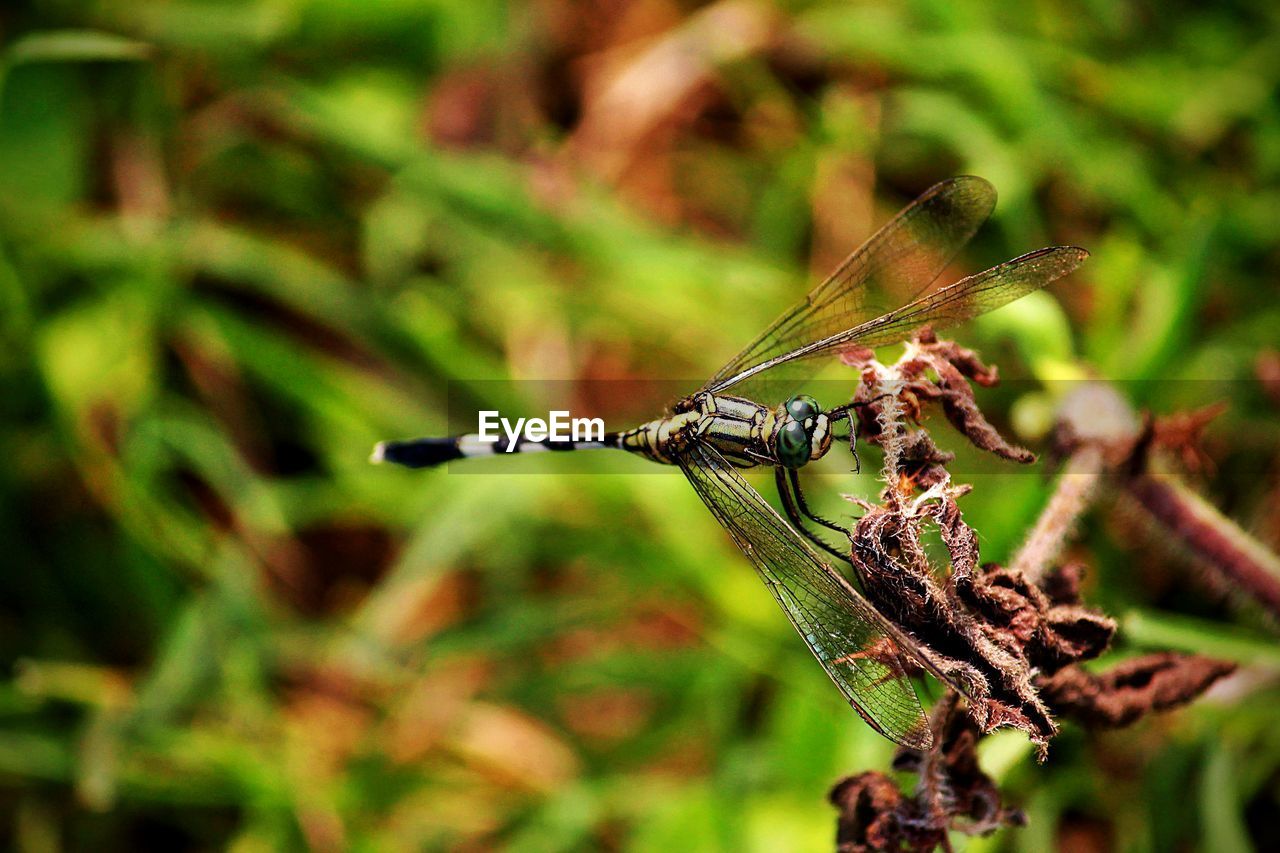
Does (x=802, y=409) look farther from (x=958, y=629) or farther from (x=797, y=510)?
(x=958, y=629)

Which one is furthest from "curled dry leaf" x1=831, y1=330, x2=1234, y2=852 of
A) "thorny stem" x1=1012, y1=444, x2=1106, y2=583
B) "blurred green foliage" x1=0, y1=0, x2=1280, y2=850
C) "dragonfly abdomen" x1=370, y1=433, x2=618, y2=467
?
"dragonfly abdomen" x1=370, y1=433, x2=618, y2=467

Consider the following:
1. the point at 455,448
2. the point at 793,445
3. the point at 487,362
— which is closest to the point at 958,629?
the point at 793,445

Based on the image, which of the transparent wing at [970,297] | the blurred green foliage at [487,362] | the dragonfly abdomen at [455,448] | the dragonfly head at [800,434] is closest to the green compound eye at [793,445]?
the dragonfly head at [800,434]

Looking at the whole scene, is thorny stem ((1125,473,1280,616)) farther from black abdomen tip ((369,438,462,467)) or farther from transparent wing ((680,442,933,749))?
black abdomen tip ((369,438,462,467))

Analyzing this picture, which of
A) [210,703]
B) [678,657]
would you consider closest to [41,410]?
[210,703]

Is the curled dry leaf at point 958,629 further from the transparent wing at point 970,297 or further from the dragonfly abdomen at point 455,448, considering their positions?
the dragonfly abdomen at point 455,448
